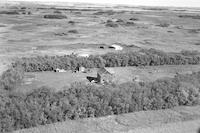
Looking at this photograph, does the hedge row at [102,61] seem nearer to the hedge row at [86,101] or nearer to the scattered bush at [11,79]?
the scattered bush at [11,79]

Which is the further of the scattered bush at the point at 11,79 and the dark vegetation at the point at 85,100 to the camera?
the scattered bush at the point at 11,79

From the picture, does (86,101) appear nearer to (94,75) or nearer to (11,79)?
(11,79)

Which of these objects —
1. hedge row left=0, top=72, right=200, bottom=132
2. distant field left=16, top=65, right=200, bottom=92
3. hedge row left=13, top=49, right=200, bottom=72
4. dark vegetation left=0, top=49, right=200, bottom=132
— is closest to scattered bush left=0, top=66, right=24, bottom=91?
dark vegetation left=0, top=49, right=200, bottom=132

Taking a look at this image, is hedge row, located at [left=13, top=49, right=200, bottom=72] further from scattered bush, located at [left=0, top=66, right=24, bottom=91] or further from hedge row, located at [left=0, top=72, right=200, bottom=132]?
hedge row, located at [left=0, top=72, right=200, bottom=132]

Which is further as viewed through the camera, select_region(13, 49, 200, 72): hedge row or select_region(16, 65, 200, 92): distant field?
select_region(13, 49, 200, 72): hedge row

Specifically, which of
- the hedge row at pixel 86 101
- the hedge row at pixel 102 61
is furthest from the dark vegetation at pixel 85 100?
the hedge row at pixel 102 61

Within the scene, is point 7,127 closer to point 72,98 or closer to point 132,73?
point 72,98
